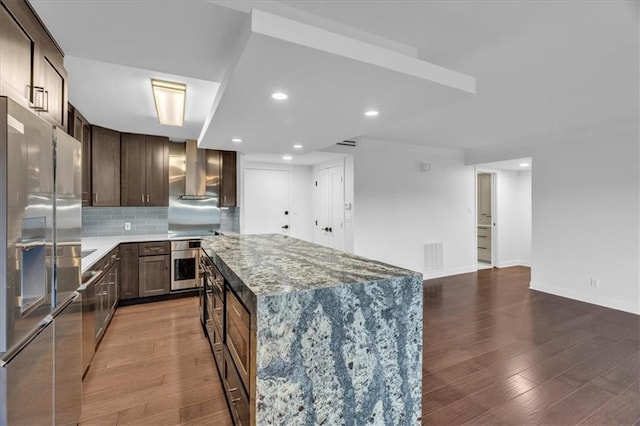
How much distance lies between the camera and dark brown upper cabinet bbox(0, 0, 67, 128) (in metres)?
1.31

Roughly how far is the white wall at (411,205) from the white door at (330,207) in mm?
408

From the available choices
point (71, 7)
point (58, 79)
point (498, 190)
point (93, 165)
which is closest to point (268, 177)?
point (93, 165)

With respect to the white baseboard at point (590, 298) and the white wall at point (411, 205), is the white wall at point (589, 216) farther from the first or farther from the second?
the white wall at point (411, 205)

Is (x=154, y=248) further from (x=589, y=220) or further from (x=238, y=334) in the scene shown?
(x=589, y=220)

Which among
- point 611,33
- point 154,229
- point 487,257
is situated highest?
point 611,33

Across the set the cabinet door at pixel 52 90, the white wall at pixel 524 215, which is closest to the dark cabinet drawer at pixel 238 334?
the cabinet door at pixel 52 90

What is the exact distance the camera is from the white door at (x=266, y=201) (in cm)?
555

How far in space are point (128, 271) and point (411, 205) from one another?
470 cm

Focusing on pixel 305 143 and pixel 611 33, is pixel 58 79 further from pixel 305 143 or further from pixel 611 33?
pixel 611 33

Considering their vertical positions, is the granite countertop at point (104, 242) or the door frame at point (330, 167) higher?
the door frame at point (330, 167)

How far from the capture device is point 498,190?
6.62 m

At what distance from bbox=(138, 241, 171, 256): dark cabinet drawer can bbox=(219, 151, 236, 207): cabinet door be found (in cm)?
106

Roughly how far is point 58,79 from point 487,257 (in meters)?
7.75

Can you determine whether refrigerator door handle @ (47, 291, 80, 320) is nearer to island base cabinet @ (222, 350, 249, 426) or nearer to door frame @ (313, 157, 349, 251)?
island base cabinet @ (222, 350, 249, 426)
